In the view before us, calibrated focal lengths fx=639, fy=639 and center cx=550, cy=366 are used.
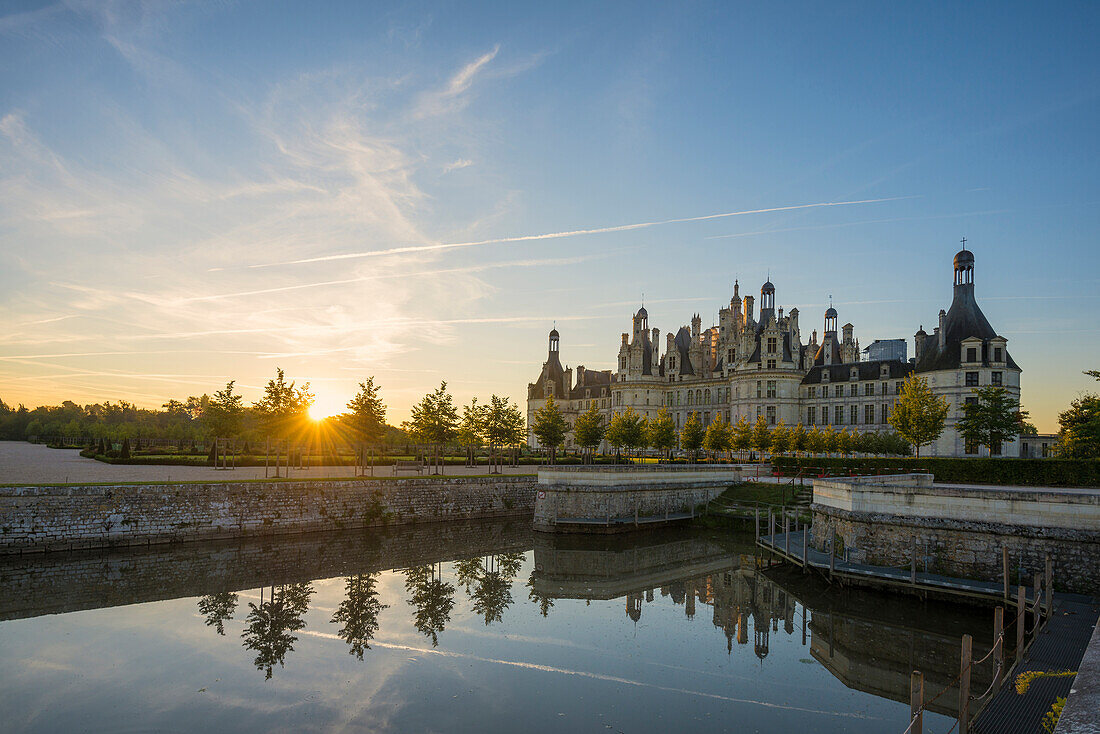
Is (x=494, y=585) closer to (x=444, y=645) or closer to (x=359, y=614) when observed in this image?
(x=359, y=614)

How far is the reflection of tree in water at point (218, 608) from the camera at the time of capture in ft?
53.1

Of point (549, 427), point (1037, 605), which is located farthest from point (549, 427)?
point (1037, 605)

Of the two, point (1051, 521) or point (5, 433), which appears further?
point (5, 433)

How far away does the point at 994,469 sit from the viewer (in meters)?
30.9

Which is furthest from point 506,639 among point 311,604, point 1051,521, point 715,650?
point 1051,521

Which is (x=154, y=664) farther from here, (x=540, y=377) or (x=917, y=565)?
(x=540, y=377)

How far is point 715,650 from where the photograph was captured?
15.2m

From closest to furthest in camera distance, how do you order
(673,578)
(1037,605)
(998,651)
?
(998,651), (1037,605), (673,578)

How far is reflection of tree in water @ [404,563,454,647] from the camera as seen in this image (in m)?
16.5

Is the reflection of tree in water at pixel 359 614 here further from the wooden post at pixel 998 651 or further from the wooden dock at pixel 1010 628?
the wooden post at pixel 998 651

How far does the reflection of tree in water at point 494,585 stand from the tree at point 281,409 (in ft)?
51.9

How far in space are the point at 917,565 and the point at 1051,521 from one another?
12.1 feet

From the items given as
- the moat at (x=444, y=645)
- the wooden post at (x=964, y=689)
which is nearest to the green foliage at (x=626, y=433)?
the moat at (x=444, y=645)

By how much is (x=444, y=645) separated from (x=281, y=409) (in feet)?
79.3
